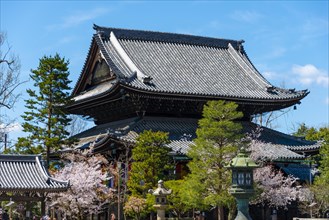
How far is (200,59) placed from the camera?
49.2 m

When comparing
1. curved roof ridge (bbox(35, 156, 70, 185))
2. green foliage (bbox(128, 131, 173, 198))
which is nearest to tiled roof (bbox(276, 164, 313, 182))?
green foliage (bbox(128, 131, 173, 198))

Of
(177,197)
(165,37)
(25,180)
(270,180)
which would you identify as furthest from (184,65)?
(25,180)

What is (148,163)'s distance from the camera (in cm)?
3506

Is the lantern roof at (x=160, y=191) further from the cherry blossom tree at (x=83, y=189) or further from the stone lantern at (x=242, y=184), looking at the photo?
the stone lantern at (x=242, y=184)

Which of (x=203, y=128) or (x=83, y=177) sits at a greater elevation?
(x=203, y=128)

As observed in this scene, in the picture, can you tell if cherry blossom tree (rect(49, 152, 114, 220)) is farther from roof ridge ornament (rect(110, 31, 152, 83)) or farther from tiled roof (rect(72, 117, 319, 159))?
roof ridge ornament (rect(110, 31, 152, 83))

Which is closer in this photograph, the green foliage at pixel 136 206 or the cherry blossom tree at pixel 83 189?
the green foliage at pixel 136 206

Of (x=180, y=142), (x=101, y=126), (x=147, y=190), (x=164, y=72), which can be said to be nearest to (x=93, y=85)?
(x=101, y=126)

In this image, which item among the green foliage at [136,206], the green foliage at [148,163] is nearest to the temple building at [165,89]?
the green foliage at [148,163]

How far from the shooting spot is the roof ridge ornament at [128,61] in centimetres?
4181

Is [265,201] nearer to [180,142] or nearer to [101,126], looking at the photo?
[180,142]

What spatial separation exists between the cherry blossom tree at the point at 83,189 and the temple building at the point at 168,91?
1.72 m

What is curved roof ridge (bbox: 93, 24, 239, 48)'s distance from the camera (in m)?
48.0

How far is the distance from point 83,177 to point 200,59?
15804 millimetres
